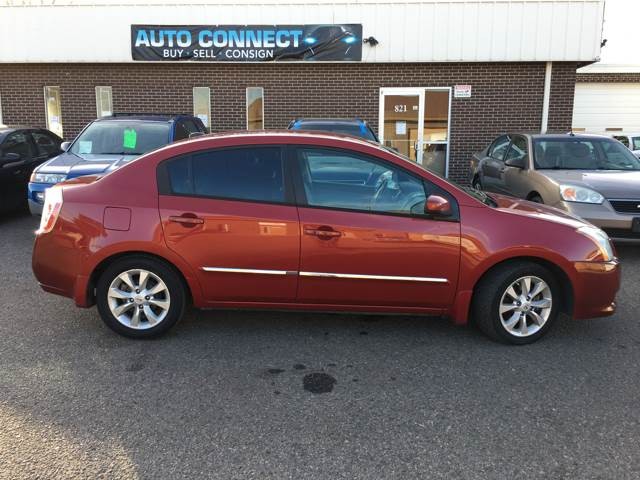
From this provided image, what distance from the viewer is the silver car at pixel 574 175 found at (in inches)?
264

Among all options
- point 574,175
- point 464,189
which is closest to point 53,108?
point 574,175

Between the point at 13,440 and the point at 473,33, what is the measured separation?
11591 millimetres

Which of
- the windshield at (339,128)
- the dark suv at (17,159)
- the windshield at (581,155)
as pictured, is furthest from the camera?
the windshield at (339,128)

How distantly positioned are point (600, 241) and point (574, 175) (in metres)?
3.32

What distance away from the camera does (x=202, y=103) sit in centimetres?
1325

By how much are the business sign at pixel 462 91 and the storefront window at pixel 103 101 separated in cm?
779

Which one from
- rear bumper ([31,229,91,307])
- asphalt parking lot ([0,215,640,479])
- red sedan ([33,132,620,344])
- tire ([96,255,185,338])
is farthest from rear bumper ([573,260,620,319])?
rear bumper ([31,229,91,307])

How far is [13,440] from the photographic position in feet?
10.1

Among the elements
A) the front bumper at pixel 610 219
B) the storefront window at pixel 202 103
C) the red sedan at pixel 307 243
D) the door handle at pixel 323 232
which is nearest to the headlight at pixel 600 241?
the red sedan at pixel 307 243

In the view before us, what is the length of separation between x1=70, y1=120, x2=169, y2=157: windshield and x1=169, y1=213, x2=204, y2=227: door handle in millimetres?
4248

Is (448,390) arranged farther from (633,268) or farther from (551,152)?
(551,152)

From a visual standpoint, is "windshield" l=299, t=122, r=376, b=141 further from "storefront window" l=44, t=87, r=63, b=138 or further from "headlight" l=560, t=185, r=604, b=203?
"storefront window" l=44, t=87, r=63, b=138

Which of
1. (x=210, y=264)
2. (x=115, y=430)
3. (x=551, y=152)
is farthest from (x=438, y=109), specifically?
(x=115, y=430)

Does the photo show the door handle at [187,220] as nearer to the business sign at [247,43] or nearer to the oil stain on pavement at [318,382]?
the oil stain on pavement at [318,382]
